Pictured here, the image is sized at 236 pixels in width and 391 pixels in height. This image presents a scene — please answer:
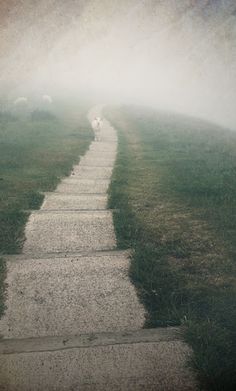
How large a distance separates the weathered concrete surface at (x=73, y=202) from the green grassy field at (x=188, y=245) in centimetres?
34

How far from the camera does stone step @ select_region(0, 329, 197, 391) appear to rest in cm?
410

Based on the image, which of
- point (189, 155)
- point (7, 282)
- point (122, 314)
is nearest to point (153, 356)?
point (122, 314)

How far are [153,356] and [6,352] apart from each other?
5.39ft

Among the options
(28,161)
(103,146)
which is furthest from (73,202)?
(103,146)

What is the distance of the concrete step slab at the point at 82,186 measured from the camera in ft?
35.3

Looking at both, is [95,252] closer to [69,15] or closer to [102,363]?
[102,363]

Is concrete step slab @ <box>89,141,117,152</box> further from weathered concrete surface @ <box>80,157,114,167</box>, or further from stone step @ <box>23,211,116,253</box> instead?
stone step @ <box>23,211,116,253</box>

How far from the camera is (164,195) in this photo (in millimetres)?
10656

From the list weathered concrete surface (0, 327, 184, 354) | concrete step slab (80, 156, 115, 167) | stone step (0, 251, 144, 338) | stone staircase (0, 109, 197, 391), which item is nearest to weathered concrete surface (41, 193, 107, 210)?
stone staircase (0, 109, 197, 391)

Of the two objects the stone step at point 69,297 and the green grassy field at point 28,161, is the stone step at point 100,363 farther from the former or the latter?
the green grassy field at point 28,161

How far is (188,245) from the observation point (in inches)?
293

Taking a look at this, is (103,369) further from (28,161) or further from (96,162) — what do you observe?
(96,162)

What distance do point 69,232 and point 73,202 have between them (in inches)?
77.6

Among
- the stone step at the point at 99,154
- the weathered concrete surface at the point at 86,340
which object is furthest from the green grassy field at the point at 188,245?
the stone step at the point at 99,154
